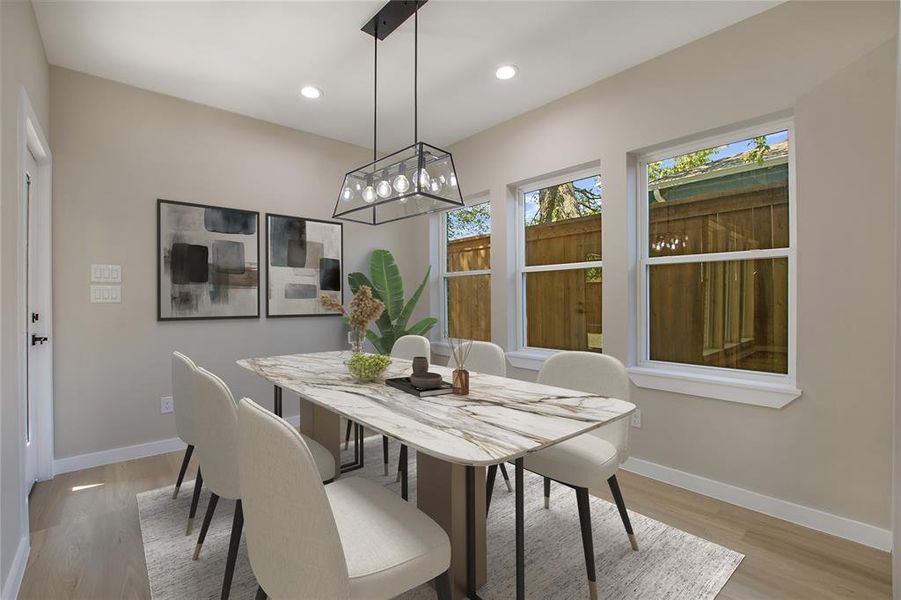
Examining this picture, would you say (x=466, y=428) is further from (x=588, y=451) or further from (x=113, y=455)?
(x=113, y=455)

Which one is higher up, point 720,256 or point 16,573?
point 720,256

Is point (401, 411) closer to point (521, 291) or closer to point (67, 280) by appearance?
point (521, 291)

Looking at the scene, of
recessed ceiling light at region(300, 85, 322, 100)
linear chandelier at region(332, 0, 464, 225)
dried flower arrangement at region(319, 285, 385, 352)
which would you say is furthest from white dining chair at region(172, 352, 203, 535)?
recessed ceiling light at region(300, 85, 322, 100)

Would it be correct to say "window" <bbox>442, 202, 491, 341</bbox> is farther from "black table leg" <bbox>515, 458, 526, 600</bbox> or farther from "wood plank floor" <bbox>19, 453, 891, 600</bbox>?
"black table leg" <bbox>515, 458, 526, 600</bbox>

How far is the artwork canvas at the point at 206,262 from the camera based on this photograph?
3227mm

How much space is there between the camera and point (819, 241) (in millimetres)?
2160

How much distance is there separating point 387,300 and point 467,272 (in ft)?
2.77

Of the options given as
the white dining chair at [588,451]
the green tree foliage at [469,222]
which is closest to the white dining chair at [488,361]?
the white dining chair at [588,451]

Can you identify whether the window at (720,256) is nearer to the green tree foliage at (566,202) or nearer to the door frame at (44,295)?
the green tree foliage at (566,202)

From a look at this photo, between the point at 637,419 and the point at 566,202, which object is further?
the point at 566,202

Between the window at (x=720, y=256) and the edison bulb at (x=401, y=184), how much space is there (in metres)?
1.77

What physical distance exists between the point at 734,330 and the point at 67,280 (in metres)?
4.25

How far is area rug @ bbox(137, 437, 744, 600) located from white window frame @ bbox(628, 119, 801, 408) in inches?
Answer: 32.8

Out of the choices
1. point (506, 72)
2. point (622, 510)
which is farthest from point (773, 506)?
point (506, 72)
